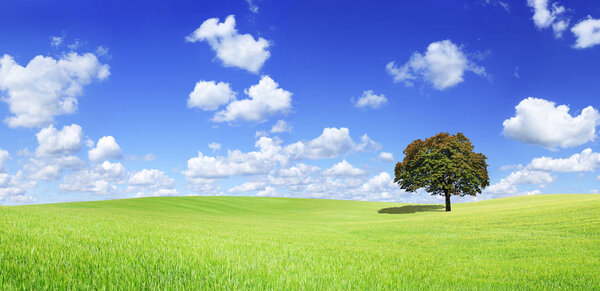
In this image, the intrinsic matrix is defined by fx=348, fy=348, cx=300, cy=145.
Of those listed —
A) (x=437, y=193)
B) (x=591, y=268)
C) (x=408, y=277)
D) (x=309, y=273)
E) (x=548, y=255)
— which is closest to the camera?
(x=309, y=273)

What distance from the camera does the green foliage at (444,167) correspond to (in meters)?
50.7

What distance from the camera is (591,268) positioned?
9.56 meters

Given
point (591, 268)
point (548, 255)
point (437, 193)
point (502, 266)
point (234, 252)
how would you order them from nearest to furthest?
point (234, 252)
point (591, 268)
point (502, 266)
point (548, 255)
point (437, 193)

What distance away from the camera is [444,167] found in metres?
50.0

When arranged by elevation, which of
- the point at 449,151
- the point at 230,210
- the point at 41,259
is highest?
the point at 449,151

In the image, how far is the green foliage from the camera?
5066cm

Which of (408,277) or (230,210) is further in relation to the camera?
(230,210)

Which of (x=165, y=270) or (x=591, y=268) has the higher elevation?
(x=165, y=270)

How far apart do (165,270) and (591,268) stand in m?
11.0

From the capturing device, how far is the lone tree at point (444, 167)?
50.7m

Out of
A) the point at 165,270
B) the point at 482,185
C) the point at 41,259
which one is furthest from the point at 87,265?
the point at 482,185

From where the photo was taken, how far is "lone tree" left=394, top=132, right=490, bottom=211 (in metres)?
50.7

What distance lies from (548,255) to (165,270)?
43.4 feet

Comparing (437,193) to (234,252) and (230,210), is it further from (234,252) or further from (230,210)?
(234,252)
